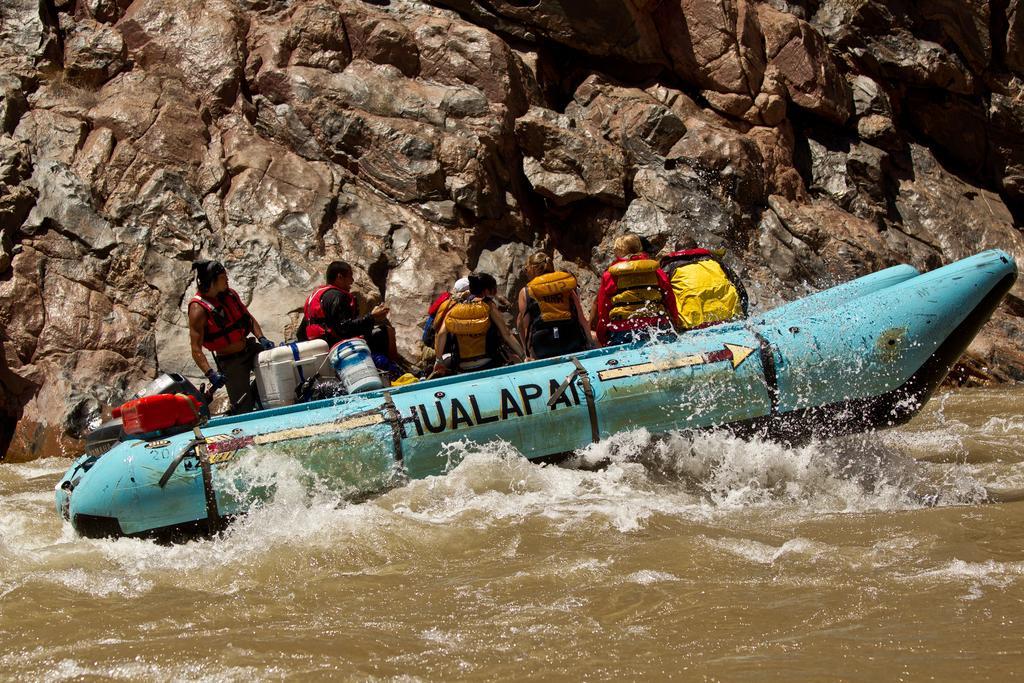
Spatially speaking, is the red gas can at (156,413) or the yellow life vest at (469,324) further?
the yellow life vest at (469,324)

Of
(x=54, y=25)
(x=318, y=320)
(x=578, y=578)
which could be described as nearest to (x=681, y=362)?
(x=578, y=578)

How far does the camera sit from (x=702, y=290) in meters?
6.27

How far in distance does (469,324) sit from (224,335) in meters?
1.51

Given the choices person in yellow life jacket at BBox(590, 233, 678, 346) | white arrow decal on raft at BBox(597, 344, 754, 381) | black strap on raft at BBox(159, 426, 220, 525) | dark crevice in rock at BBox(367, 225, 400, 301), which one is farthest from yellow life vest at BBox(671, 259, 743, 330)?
dark crevice in rock at BBox(367, 225, 400, 301)

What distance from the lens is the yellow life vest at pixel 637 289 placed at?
605cm

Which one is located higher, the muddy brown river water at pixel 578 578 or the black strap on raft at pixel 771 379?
the black strap on raft at pixel 771 379

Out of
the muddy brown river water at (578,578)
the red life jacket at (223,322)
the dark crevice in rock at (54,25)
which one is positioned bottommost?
the muddy brown river water at (578,578)

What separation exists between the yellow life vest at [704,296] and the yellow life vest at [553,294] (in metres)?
0.69

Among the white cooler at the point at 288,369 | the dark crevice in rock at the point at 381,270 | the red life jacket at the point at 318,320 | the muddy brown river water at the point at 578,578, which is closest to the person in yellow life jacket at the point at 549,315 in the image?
the muddy brown river water at the point at 578,578

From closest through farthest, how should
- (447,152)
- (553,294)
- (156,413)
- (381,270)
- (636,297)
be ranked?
(156,413) < (636,297) < (553,294) < (381,270) < (447,152)

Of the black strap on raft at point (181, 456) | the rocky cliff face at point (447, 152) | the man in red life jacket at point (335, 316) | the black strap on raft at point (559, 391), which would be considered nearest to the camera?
the black strap on raft at point (181, 456)

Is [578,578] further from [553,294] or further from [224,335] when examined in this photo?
[224,335]

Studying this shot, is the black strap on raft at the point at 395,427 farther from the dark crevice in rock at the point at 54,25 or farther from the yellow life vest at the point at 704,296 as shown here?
the dark crevice in rock at the point at 54,25

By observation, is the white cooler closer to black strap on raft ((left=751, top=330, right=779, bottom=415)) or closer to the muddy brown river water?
the muddy brown river water
